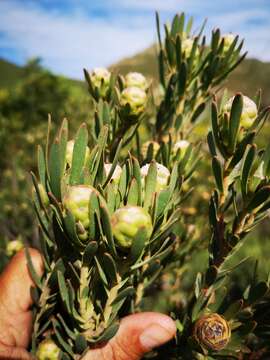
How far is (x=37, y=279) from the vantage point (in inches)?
33.2

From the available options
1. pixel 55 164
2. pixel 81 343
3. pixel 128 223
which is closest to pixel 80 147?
pixel 55 164

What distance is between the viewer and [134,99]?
0.84 meters

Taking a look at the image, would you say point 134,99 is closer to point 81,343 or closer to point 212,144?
point 212,144

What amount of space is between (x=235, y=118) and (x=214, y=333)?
16.2 inches

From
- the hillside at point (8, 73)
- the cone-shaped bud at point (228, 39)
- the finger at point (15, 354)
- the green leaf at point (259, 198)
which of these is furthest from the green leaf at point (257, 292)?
the hillside at point (8, 73)

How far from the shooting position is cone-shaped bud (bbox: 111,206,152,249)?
506 mm

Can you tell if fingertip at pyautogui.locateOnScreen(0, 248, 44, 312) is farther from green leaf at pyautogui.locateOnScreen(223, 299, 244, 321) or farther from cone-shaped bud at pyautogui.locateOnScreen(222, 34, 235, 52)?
cone-shaped bud at pyautogui.locateOnScreen(222, 34, 235, 52)

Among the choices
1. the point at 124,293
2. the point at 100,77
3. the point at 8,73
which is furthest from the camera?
the point at 8,73

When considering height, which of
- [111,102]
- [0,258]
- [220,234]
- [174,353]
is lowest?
[0,258]

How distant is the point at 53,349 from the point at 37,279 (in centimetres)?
16

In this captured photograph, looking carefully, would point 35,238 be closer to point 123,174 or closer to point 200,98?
point 200,98

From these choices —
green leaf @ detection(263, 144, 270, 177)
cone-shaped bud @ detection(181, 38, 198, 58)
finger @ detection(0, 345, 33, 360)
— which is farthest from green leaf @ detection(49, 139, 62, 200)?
cone-shaped bud @ detection(181, 38, 198, 58)

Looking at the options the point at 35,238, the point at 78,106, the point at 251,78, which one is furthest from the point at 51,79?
the point at 251,78

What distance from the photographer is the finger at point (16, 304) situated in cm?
102
